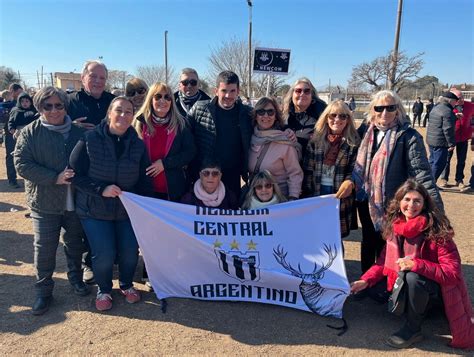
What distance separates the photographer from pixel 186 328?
356cm

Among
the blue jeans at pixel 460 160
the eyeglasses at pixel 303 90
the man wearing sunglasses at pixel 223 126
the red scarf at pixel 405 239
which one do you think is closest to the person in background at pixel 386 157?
the red scarf at pixel 405 239

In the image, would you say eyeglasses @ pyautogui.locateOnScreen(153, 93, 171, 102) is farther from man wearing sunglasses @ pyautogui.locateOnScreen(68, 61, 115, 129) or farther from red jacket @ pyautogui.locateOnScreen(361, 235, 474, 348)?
red jacket @ pyautogui.locateOnScreen(361, 235, 474, 348)

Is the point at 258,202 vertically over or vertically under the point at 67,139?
under

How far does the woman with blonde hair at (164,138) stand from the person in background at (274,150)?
2.40 feet

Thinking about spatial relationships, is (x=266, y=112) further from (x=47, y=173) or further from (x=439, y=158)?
(x=439, y=158)

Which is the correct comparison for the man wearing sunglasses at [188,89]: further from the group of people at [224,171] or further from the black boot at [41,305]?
the black boot at [41,305]

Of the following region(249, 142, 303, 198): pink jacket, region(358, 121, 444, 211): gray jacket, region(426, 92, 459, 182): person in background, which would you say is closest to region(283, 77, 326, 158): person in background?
region(249, 142, 303, 198): pink jacket

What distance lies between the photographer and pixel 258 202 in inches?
162

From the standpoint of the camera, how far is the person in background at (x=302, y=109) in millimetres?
4546

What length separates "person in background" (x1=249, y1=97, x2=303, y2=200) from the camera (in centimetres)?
419

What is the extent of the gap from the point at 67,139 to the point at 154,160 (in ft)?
2.84

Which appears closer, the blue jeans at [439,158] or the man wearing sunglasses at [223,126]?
the man wearing sunglasses at [223,126]

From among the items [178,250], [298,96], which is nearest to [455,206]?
[298,96]

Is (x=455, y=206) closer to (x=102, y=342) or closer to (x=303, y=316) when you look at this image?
(x=303, y=316)
